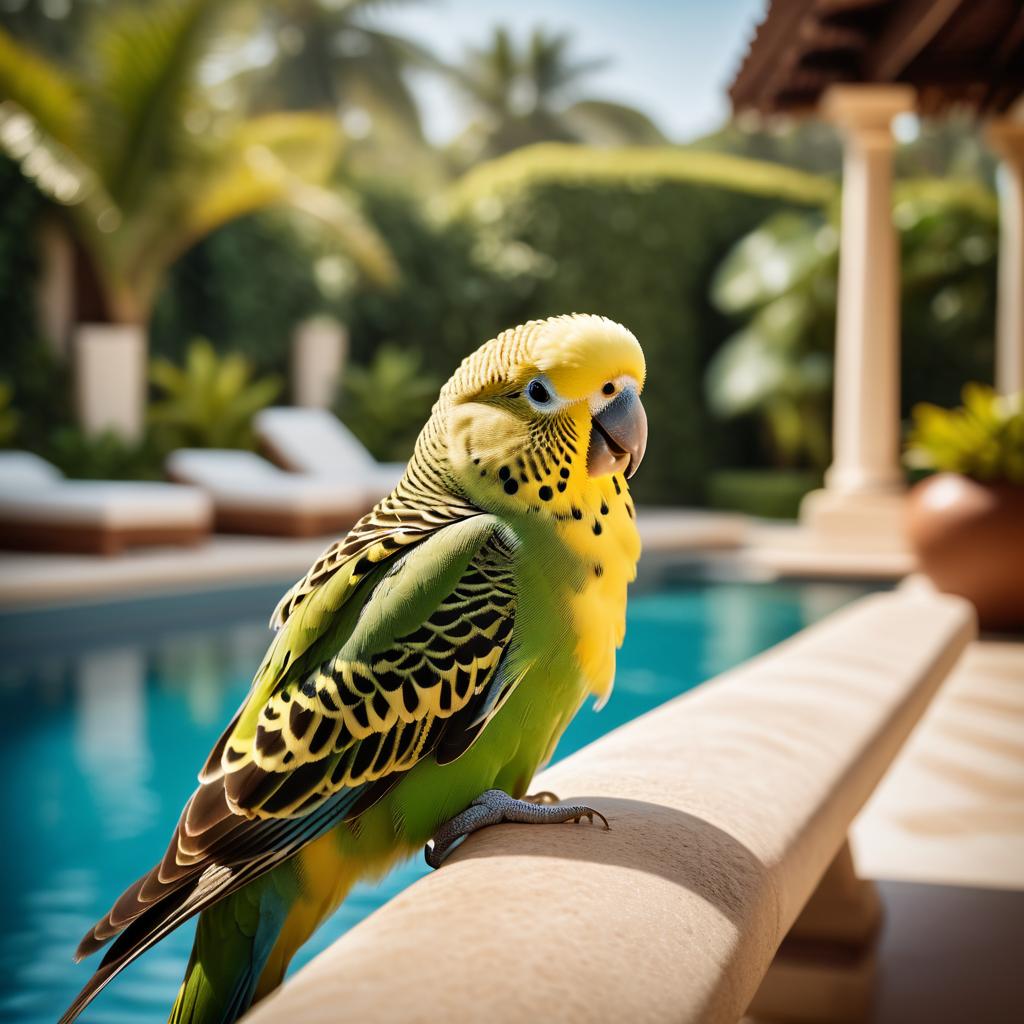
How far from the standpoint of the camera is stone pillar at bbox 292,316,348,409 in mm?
16172

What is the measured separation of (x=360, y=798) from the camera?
1.49 meters

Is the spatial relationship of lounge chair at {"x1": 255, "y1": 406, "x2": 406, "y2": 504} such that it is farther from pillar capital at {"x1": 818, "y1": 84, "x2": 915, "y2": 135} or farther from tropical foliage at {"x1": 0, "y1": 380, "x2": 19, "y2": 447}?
pillar capital at {"x1": 818, "y1": 84, "x2": 915, "y2": 135}

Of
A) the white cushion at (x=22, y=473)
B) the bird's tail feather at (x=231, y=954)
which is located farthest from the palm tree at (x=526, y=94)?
the bird's tail feather at (x=231, y=954)

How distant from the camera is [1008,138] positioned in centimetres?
1128

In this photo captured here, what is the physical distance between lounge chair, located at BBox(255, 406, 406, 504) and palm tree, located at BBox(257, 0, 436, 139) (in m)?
19.7

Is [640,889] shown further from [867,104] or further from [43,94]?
[43,94]

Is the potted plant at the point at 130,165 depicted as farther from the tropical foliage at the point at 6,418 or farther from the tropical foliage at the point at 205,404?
the tropical foliage at the point at 6,418

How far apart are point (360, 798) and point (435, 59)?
106 ft

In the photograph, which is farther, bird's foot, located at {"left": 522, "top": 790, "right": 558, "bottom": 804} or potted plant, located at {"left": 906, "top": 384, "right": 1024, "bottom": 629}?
potted plant, located at {"left": 906, "top": 384, "right": 1024, "bottom": 629}

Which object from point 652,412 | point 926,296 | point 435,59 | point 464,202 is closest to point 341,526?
point 652,412

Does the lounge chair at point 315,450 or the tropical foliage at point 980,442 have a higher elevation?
the tropical foliage at point 980,442

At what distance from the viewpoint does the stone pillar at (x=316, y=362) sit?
16.2m

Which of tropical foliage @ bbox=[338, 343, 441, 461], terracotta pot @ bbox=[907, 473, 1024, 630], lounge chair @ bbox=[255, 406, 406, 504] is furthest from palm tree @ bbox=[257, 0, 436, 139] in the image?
terracotta pot @ bbox=[907, 473, 1024, 630]

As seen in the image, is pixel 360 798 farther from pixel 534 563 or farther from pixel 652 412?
pixel 652 412
